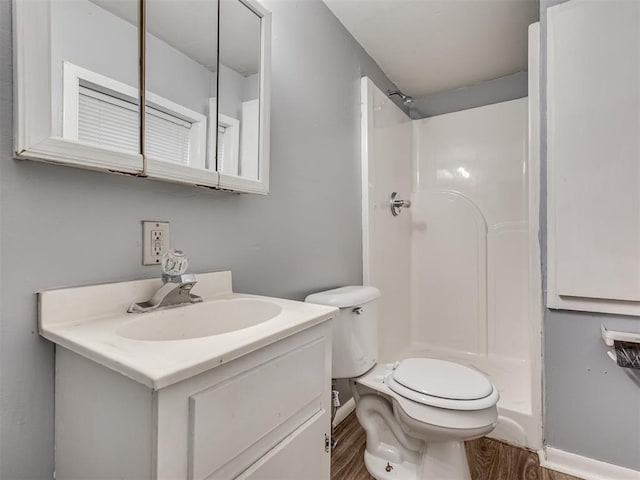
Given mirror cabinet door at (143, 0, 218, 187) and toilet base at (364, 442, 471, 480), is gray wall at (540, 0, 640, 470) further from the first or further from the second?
mirror cabinet door at (143, 0, 218, 187)

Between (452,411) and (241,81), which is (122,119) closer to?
(241,81)

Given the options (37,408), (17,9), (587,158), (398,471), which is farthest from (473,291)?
(17,9)

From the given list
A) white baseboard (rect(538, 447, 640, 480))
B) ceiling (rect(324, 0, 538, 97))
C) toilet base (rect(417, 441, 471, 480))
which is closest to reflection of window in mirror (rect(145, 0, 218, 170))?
ceiling (rect(324, 0, 538, 97))

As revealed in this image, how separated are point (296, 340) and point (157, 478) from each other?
0.36 metres

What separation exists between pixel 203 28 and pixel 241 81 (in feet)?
0.60

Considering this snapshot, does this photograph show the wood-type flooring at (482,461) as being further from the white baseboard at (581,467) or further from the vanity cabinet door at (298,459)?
the vanity cabinet door at (298,459)

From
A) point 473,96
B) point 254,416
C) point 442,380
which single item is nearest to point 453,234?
point 473,96

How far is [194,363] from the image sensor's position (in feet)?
1.73

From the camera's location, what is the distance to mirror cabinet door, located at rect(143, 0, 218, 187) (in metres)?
0.89

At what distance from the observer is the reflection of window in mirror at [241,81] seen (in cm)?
111

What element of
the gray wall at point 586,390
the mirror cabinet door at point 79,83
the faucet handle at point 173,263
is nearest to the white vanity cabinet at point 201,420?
the faucet handle at point 173,263

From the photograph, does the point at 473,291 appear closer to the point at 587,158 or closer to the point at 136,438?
the point at 587,158

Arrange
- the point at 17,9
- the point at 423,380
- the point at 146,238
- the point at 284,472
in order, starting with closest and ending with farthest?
the point at 17,9 → the point at 284,472 → the point at 146,238 → the point at 423,380

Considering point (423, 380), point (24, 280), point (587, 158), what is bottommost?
point (423, 380)
